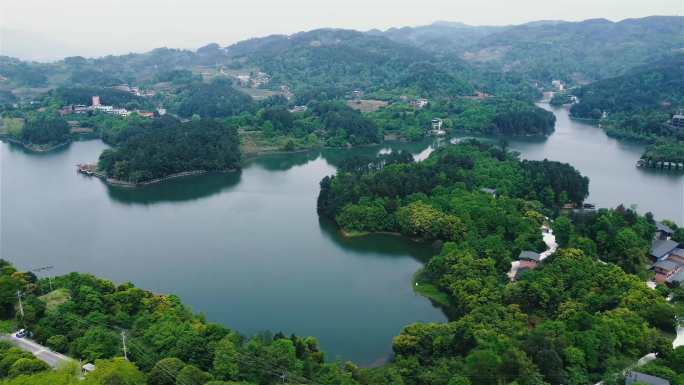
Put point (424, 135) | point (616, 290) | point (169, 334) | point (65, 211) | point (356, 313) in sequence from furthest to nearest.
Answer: point (424, 135)
point (65, 211)
point (356, 313)
point (616, 290)
point (169, 334)

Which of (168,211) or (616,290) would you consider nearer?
(616,290)

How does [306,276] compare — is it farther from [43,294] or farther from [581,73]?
[581,73]

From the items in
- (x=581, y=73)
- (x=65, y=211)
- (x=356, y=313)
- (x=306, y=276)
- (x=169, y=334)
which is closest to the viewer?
(x=169, y=334)

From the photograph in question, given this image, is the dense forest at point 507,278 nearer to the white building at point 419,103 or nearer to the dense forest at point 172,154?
the dense forest at point 172,154

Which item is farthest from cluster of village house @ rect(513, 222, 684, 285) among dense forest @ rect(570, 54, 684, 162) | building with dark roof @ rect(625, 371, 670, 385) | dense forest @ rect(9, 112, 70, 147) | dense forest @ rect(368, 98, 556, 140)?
dense forest @ rect(9, 112, 70, 147)

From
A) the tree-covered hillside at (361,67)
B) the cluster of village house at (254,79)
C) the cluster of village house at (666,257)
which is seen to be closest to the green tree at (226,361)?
the cluster of village house at (666,257)

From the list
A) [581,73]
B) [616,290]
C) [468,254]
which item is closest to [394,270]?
[468,254]

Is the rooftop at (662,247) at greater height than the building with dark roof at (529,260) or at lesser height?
greater
